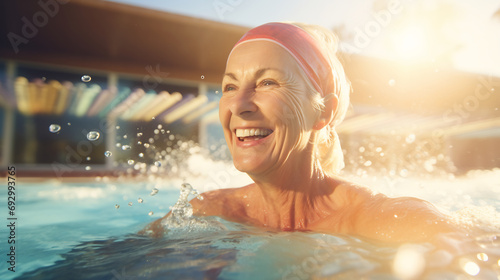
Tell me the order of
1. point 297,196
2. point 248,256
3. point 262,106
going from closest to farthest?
point 248,256 → point 262,106 → point 297,196

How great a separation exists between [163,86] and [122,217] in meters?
7.85

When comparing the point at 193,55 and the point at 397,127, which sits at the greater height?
the point at 193,55

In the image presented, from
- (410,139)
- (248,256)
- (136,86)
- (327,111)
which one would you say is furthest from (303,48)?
(410,139)

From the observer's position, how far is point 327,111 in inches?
80.3

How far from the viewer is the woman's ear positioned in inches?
79.3

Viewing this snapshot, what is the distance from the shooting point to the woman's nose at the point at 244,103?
171 centimetres

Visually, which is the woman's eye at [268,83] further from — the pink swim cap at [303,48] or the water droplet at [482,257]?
the water droplet at [482,257]

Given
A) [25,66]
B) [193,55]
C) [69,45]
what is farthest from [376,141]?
[25,66]

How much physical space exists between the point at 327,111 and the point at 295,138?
378mm

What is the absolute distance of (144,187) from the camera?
6.77 meters

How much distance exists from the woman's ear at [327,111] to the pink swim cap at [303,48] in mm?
34

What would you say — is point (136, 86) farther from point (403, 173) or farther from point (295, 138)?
point (295, 138)

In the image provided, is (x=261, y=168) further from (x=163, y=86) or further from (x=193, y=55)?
(x=163, y=86)

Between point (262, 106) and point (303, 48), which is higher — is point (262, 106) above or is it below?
below
